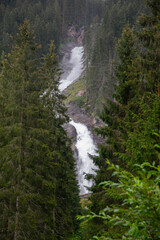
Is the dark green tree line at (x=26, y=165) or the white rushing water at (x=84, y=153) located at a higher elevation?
the white rushing water at (x=84, y=153)

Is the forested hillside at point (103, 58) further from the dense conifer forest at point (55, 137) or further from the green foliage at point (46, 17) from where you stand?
the dense conifer forest at point (55, 137)

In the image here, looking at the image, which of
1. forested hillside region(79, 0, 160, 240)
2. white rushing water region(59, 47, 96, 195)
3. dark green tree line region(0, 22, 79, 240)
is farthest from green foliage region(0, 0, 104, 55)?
forested hillside region(79, 0, 160, 240)

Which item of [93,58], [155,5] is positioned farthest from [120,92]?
[93,58]

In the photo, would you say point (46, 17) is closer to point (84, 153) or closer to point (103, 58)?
point (103, 58)

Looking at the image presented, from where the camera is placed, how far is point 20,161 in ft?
28.2

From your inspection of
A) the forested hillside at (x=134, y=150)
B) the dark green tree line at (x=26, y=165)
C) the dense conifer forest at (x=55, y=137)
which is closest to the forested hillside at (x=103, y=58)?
the dense conifer forest at (x=55, y=137)

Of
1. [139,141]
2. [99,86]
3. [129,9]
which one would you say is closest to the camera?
[139,141]

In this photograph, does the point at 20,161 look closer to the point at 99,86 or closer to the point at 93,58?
the point at 99,86

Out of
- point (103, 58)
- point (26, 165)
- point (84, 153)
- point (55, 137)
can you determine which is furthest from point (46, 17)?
point (26, 165)

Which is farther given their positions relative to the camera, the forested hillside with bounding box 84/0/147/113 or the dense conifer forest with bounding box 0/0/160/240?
the forested hillside with bounding box 84/0/147/113

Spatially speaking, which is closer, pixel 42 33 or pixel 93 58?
pixel 93 58

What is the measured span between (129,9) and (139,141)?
52.7 metres

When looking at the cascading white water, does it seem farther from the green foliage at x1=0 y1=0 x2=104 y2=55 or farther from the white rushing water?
the green foliage at x1=0 y1=0 x2=104 y2=55

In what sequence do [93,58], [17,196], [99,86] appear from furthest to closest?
[93,58]
[99,86]
[17,196]
